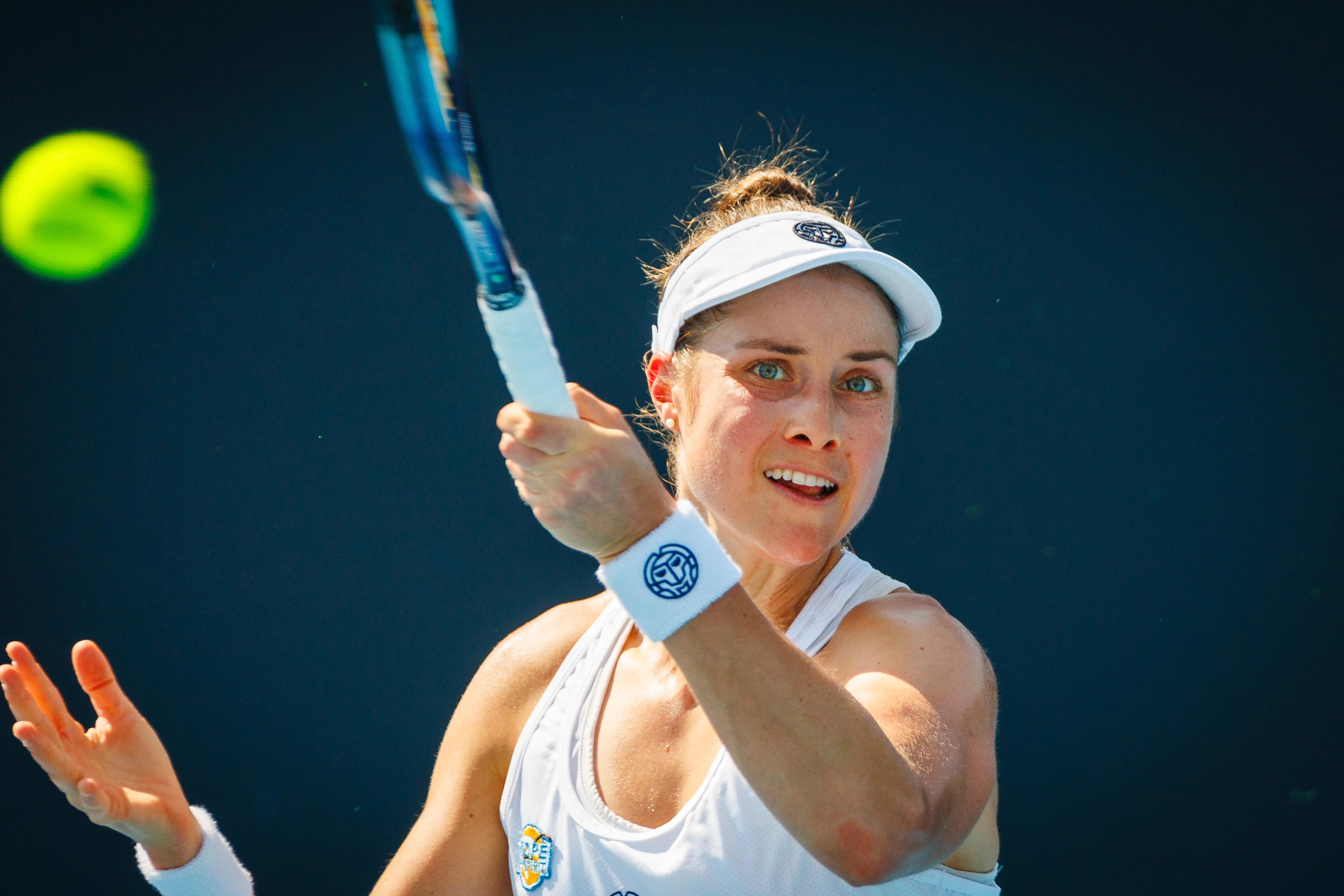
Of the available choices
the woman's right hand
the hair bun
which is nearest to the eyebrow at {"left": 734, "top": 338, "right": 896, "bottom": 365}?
the hair bun

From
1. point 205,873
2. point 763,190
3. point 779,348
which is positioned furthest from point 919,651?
point 205,873

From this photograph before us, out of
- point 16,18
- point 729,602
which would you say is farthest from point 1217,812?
point 16,18

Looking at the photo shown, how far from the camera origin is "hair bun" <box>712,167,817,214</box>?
1.77m

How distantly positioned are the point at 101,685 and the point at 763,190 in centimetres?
141

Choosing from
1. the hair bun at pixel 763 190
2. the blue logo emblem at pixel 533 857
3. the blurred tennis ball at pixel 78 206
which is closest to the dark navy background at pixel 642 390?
the blurred tennis ball at pixel 78 206

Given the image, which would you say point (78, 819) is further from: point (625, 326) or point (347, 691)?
point (625, 326)

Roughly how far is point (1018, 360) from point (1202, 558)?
2.08 ft

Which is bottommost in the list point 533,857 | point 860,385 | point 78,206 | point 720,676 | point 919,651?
point 533,857

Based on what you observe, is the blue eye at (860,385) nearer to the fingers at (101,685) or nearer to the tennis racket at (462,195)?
the tennis racket at (462,195)

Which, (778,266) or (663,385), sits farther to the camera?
(663,385)

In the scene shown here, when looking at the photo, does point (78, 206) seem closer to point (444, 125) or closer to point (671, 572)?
point (444, 125)

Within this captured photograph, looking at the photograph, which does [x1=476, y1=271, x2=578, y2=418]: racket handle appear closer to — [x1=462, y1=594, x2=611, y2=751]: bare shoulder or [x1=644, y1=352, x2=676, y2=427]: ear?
[x1=644, y1=352, x2=676, y2=427]: ear

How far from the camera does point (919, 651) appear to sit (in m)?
1.23

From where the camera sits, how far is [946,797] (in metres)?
1.04
